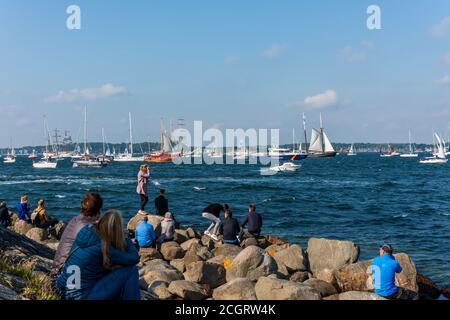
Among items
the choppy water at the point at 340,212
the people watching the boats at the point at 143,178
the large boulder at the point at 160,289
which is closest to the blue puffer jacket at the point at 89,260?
the large boulder at the point at 160,289

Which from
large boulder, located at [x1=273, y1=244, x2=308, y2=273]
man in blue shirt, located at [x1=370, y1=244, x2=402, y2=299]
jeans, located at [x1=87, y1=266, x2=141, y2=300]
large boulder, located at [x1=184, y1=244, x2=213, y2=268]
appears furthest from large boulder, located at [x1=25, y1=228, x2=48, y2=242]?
jeans, located at [x1=87, y1=266, x2=141, y2=300]

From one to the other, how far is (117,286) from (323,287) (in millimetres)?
6981

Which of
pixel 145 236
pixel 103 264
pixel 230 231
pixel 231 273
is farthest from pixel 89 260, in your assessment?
pixel 230 231

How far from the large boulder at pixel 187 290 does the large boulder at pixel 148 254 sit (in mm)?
3361

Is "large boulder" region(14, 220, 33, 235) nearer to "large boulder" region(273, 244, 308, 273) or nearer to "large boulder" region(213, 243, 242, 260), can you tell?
"large boulder" region(213, 243, 242, 260)

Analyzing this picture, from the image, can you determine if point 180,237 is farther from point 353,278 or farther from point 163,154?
point 163,154

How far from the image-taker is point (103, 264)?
480 centimetres

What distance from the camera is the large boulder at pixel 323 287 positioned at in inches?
419

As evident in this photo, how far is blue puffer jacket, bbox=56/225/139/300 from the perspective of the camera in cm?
479

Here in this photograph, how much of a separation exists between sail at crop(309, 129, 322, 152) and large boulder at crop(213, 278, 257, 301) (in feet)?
501

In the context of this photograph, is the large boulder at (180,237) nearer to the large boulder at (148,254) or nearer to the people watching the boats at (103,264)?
the large boulder at (148,254)

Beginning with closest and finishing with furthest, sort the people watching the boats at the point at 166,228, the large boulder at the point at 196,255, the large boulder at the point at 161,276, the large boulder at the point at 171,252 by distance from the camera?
the large boulder at the point at 161,276 → the large boulder at the point at 196,255 → the large boulder at the point at 171,252 → the people watching the boats at the point at 166,228

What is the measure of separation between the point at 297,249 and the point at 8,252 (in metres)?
8.20
